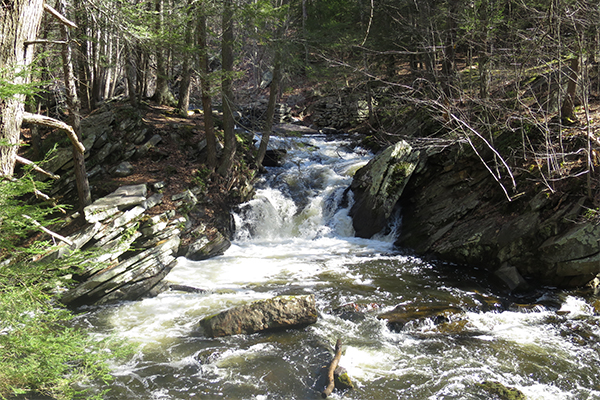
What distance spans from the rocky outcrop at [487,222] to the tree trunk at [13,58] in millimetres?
7047

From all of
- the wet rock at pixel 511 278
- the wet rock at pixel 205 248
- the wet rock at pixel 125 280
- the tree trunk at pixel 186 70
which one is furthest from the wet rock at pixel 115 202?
the wet rock at pixel 511 278

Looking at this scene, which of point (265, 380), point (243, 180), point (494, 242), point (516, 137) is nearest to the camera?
point (265, 380)

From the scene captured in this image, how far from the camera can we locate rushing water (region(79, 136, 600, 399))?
5.31m

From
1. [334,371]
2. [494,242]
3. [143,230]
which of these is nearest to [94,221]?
[143,230]

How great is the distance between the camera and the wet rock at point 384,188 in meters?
11.9

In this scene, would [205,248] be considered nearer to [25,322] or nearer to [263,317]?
[263,317]

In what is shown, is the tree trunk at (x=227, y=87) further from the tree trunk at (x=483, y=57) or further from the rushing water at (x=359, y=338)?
the tree trunk at (x=483, y=57)

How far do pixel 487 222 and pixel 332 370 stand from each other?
6.33 metres

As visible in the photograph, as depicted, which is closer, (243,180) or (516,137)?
(516,137)

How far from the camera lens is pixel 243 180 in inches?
533

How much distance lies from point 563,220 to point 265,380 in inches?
278

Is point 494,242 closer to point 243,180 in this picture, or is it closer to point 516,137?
point 516,137

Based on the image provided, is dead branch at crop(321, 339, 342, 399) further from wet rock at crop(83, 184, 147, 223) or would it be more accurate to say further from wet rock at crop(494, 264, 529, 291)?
wet rock at crop(83, 184, 147, 223)

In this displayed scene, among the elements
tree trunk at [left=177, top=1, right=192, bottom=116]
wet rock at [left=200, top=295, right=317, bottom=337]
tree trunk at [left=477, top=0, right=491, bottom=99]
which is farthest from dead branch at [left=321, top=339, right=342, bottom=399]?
tree trunk at [left=177, top=1, right=192, bottom=116]
